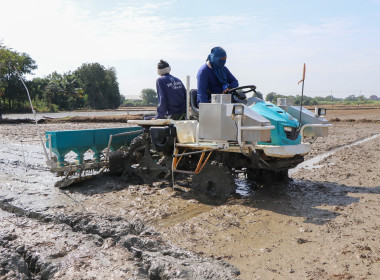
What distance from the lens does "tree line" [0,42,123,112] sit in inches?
1730

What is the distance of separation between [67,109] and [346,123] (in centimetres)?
3811

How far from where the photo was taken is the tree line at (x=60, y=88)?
4394 centimetres

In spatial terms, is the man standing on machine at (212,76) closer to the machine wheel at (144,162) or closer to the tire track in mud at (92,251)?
the machine wheel at (144,162)

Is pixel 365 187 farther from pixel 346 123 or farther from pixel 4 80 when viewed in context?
pixel 4 80

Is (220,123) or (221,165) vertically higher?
(220,123)

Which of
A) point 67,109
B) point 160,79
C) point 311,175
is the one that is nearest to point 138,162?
point 160,79

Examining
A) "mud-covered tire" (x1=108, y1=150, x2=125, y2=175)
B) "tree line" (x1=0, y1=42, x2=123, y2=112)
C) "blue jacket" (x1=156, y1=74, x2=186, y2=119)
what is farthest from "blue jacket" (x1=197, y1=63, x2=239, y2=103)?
"tree line" (x1=0, y1=42, x2=123, y2=112)

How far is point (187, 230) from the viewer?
4.79 meters

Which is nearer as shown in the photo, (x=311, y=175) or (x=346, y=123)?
(x=311, y=175)

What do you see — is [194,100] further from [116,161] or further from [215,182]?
[116,161]

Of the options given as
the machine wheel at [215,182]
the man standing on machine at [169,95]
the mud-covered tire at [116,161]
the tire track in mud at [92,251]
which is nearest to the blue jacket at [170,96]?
the man standing on machine at [169,95]

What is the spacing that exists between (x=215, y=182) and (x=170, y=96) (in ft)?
6.26

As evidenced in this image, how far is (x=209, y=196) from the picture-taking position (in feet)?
20.6

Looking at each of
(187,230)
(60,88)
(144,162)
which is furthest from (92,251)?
(60,88)
